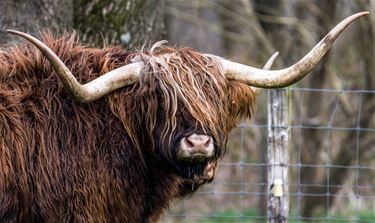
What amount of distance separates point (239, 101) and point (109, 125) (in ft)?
3.16

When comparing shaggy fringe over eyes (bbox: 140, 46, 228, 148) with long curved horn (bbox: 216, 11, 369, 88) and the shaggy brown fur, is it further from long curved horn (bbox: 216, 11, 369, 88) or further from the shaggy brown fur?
long curved horn (bbox: 216, 11, 369, 88)

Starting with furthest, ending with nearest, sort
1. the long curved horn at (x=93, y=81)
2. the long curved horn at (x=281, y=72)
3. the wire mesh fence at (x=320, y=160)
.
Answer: the wire mesh fence at (x=320, y=160)
the long curved horn at (x=281, y=72)
the long curved horn at (x=93, y=81)

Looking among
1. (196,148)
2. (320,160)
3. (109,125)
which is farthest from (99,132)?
(320,160)

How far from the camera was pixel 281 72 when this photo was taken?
6.88 meters

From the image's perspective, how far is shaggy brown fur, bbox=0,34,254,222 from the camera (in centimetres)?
647

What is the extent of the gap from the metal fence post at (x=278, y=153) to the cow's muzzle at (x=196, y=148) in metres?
1.88

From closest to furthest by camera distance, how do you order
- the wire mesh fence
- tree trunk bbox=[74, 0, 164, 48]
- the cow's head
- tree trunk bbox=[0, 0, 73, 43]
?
the cow's head
tree trunk bbox=[0, 0, 73, 43]
tree trunk bbox=[74, 0, 164, 48]
the wire mesh fence

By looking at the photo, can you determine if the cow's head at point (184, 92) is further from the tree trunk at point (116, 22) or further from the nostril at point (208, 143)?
the tree trunk at point (116, 22)

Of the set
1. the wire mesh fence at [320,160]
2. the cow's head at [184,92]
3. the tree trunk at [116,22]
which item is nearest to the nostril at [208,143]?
the cow's head at [184,92]

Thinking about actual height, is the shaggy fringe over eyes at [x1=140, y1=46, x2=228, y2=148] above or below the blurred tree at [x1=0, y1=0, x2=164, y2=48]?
below

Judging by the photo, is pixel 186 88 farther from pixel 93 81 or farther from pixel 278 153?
pixel 278 153

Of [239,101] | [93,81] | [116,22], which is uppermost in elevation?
[116,22]

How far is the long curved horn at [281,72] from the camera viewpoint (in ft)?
22.0

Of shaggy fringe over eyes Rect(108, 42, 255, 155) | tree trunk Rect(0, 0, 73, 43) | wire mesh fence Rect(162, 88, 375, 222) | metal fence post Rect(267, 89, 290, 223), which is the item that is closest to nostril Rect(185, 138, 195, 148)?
shaggy fringe over eyes Rect(108, 42, 255, 155)
